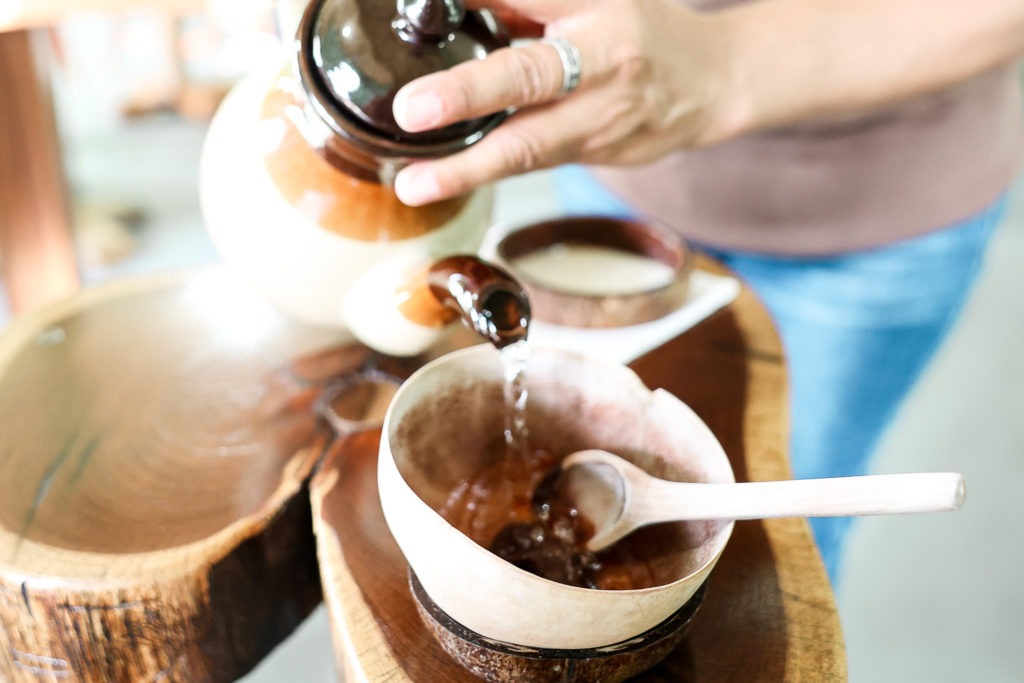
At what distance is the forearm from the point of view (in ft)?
2.40

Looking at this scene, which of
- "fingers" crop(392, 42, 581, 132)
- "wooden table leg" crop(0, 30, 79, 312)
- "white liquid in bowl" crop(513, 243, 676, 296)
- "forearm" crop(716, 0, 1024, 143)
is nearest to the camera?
"fingers" crop(392, 42, 581, 132)

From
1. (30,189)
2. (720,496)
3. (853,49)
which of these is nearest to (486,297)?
(720,496)

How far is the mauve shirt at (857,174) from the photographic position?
0.89m

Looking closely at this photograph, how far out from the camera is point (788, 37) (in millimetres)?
744

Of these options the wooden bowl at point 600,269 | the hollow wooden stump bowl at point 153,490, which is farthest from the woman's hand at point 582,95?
the hollow wooden stump bowl at point 153,490

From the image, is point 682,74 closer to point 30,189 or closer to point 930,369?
point 30,189

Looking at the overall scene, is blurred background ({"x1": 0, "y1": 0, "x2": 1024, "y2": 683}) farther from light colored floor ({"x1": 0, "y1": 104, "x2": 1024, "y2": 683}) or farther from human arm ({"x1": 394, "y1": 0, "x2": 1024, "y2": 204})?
human arm ({"x1": 394, "y1": 0, "x2": 1024, "y2": 204})

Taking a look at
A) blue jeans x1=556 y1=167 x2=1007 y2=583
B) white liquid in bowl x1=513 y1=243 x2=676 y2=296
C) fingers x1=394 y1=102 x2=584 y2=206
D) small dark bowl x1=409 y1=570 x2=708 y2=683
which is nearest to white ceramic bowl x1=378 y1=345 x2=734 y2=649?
small dark bowl x1=409 y1=570 x2=708 y2=683

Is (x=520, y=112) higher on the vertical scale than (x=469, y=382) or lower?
higher

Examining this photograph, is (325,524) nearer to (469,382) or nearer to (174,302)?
(469,382)

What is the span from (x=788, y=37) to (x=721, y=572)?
1.59 ft

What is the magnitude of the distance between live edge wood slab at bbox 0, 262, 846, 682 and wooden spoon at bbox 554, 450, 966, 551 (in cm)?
8

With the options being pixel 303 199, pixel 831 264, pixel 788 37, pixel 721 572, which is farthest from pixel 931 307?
pixel 303 199

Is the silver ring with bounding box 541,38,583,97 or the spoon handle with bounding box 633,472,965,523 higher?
the silver ring with bounding box 541,38,583,97
